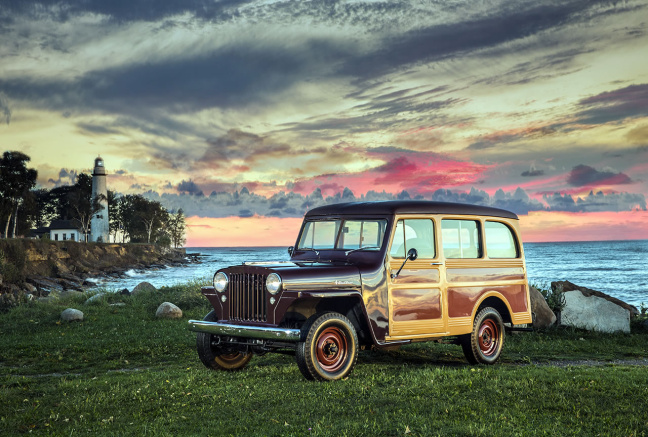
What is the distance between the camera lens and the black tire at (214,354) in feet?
32.0

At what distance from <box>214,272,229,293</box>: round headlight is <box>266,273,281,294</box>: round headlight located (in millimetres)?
983

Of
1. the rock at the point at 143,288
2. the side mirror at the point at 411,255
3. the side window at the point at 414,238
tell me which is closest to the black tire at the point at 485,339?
the side window at the point at 414,238

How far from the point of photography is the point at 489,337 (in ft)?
37.1

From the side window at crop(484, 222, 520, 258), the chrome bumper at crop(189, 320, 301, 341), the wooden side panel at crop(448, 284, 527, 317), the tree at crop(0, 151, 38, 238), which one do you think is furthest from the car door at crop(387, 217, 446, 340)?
the tree at crop(0, 151, 38, 238)

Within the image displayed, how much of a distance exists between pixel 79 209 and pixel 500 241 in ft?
296

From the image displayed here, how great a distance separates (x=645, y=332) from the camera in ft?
51.3

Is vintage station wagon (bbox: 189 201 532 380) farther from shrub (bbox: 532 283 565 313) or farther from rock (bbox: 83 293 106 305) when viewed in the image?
rock (bbox: 83 293 106 305)

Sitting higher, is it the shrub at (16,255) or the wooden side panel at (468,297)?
the shrub at (16,255)

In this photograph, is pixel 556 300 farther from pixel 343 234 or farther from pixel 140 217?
pixel 140 217

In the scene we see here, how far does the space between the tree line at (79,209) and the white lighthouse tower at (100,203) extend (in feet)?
3.55

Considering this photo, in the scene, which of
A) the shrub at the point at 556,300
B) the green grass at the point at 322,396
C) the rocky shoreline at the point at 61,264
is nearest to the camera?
the green grass at the point at 322,396

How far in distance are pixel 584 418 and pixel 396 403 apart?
213 cm

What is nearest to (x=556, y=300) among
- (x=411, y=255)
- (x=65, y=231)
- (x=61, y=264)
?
(x=411, y=255)

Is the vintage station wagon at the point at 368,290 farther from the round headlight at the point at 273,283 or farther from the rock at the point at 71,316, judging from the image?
the rock at the point at 71,316
